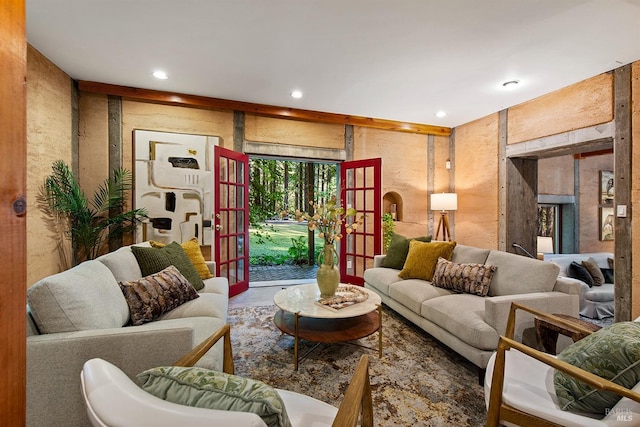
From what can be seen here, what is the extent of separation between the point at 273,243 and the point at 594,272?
17.9 ft

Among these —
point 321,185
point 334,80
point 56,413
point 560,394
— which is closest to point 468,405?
point 560,394

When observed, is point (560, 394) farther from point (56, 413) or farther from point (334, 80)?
point (334, 80)

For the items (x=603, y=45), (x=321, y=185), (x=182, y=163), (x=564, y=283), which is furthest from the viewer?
(x=321, y=185)

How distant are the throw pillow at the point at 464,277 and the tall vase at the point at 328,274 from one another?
1.05m

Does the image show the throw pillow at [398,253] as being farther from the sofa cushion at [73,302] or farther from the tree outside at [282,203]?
the sofa cushion at [73,302]

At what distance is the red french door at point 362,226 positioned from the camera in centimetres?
445

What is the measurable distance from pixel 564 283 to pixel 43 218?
15.3ft

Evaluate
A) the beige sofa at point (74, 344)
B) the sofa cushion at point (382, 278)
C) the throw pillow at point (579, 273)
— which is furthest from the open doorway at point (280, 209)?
the beige sofa at point (74, 344)

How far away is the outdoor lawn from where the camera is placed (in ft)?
20.5

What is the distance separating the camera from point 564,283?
213 cm

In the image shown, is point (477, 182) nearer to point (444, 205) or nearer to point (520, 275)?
point (444, 205)

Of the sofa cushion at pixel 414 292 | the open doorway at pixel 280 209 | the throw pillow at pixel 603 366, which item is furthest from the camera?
the open doorway at pixel 280 209

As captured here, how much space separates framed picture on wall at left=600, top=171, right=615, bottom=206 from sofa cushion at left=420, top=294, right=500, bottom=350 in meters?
4.76

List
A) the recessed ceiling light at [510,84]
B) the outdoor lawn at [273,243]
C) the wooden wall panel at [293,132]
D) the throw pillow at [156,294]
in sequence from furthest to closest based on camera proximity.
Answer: the outdoor lawn at [273,243] < the wooden wall panel at [293,132] < the recessed ceiling light at [510,84] < the throw pillow at [156,294]
